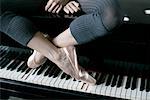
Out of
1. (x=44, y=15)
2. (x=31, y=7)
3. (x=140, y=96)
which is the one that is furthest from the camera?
(x=31, y=7)

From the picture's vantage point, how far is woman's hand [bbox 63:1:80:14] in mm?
1470

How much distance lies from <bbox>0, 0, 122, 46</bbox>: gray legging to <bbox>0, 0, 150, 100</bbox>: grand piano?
9 cm

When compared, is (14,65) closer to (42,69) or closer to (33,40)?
(42,69)

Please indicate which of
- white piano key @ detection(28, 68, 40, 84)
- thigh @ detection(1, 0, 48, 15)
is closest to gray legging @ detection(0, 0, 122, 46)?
thigh @ detection(1, 0, 48, 15)

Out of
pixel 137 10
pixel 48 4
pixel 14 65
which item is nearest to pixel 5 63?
pixel 14 65

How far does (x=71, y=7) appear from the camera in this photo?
1.48m

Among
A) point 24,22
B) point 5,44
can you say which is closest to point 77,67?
point 24,22

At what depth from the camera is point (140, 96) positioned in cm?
135

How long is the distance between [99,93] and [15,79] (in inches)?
18.1

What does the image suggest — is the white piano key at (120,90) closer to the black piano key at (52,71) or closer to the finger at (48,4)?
the black piano key at (52,71)

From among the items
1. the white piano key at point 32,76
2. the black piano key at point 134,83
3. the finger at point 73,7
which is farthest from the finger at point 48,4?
the black piano key at point 134,83

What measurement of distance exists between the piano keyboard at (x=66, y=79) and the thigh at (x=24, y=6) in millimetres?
233

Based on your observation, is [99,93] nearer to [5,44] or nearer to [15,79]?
[15,79]

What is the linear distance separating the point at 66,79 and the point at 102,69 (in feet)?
0.63
